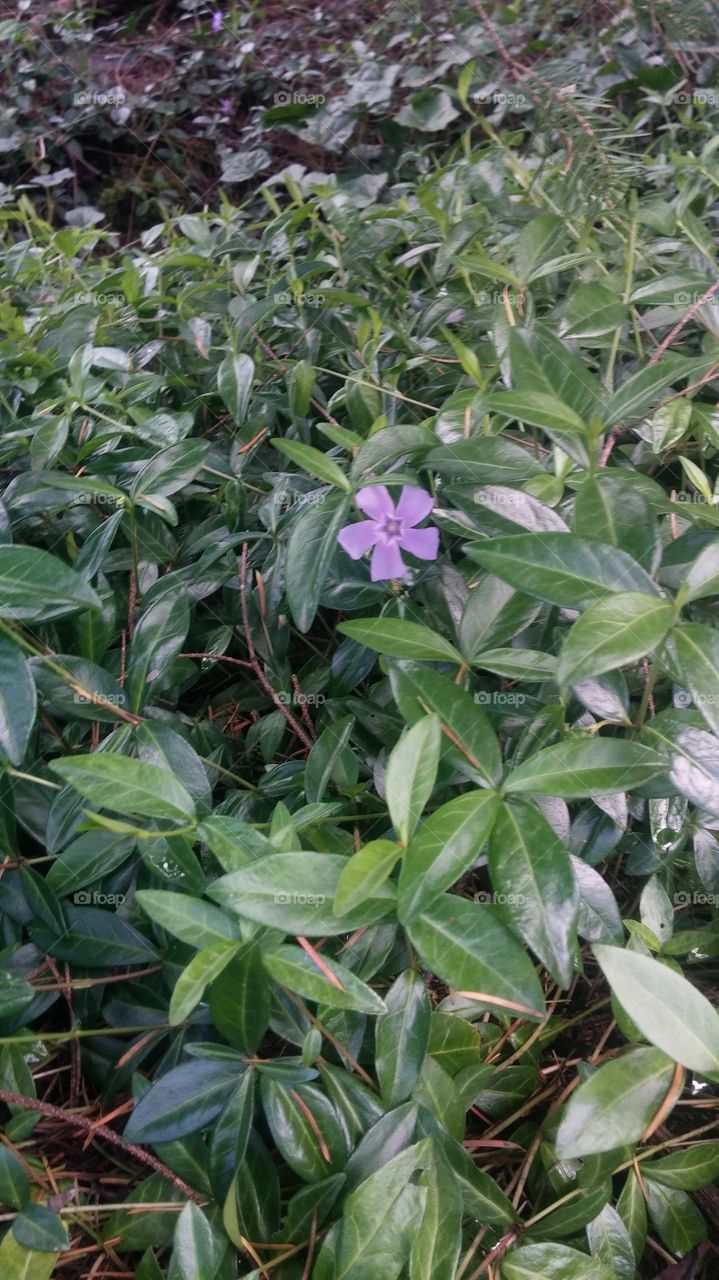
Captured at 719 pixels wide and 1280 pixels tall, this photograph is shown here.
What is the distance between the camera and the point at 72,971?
0.70 m

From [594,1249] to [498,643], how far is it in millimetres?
392

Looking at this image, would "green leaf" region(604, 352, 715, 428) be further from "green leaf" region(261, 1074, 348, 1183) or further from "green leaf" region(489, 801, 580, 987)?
"green leaf" region(261, 1074, 348, 1183)

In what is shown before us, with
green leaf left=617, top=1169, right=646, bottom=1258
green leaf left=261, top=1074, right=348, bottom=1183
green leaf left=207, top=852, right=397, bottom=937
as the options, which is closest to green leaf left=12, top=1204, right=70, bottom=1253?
green leaf left=261, top=1074, right=348, bottom=1183

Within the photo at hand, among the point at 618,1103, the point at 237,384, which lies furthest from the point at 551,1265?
the point at 237,384

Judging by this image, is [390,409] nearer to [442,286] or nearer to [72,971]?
[442,286]

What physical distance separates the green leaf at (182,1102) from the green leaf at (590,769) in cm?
27

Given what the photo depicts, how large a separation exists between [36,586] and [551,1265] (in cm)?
54

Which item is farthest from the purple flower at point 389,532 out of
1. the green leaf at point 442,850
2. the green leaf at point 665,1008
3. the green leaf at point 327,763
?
the green leaf at point 665,1008

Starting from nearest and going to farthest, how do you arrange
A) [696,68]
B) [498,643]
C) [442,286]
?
[498,643] → [442,286] → [696,68]

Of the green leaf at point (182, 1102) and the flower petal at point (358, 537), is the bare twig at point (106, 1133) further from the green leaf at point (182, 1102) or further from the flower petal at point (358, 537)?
the flower petal at point (358, 537)

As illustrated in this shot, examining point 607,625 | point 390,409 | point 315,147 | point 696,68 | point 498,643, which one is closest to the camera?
point 607,625

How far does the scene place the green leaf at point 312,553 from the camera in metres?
0.69

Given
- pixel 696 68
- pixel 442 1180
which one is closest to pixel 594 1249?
pixel 442 1180

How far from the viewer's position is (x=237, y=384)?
3.19ft
